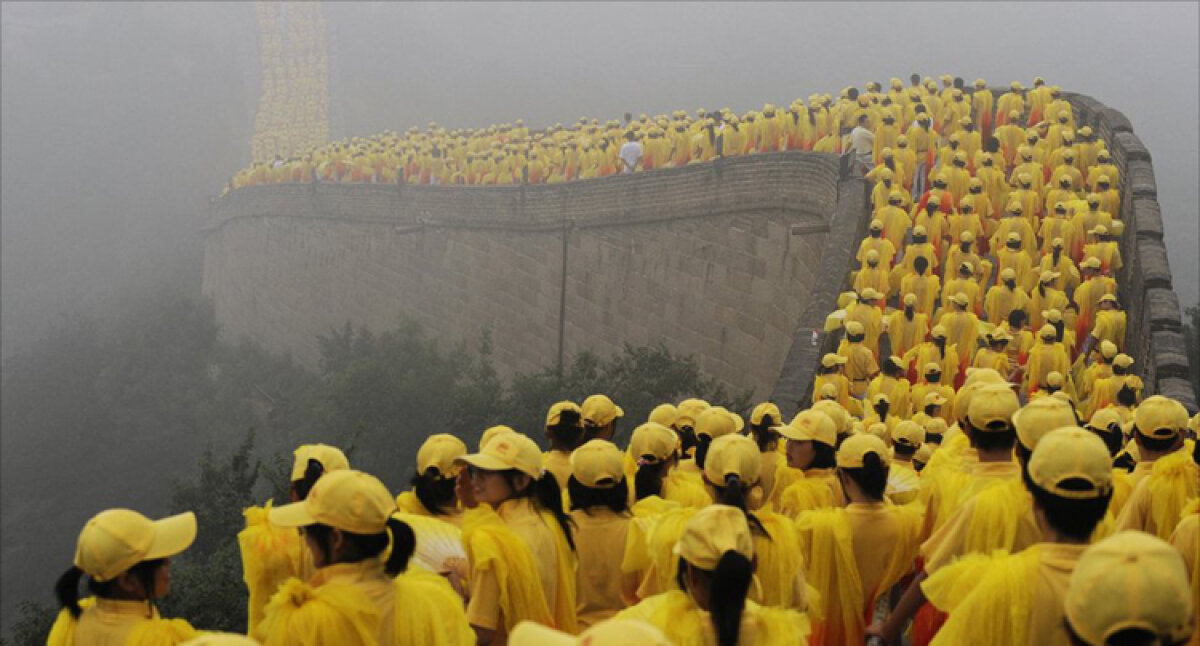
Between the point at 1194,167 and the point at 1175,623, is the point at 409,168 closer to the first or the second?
the point at 1175,623

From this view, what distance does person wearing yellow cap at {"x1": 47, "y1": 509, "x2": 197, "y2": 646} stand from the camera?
13.6 feet

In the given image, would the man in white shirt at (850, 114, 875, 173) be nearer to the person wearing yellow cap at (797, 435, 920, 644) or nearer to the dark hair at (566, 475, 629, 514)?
the person wearing yellow cap at (797, 435, 920, 644)

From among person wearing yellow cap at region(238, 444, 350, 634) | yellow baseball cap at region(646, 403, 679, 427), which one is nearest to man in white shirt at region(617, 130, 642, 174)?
yellow baseball cap at region(646, 403, 679, 427)

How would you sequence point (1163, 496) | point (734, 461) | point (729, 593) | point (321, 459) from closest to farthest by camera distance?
point (729, 593) → point (1163, 496) → point (734, 461) → point (321, 459)

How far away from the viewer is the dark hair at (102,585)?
423cm

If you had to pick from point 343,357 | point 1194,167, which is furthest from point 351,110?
point 343,357

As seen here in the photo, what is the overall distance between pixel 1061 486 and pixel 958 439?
3233 mm

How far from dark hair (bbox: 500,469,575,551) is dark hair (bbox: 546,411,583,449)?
4.99ft

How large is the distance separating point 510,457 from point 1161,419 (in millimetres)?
Answer: 2685

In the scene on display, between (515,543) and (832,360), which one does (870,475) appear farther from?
(832,360)

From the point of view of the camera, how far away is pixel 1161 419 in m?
5.84

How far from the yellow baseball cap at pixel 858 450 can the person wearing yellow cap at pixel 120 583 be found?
254cm

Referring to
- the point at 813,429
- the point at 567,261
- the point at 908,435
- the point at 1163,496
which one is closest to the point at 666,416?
the point at 908,435

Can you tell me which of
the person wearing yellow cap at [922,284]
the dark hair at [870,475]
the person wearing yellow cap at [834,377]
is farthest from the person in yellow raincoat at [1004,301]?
the dark hair at [870,475]
